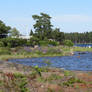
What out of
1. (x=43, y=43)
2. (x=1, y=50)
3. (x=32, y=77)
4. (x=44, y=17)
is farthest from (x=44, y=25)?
(x=32, y=77)

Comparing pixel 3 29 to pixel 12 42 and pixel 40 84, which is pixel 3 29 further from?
pixel 40 84

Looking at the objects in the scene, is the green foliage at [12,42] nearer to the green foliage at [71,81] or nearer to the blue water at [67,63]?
the blue water at [67,63]

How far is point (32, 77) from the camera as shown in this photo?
12.8 meters

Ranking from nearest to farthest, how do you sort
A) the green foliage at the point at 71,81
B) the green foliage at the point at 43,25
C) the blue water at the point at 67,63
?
the green foliage at the point at 71,81, the blue water at the point at 67,63, the green foliage at the point at 43,25

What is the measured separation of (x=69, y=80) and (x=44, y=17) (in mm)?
103599

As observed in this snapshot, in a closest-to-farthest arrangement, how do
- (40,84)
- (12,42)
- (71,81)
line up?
(40,84) < (71,81) < (12,42)

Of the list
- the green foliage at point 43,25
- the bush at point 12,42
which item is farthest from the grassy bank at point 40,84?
the green foliage at point 43,25

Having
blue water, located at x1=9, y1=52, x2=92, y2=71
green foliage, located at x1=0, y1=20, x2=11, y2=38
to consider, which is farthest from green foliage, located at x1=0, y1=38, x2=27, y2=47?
blue water, located at x1=9, y1=52, x2=92, y2=71

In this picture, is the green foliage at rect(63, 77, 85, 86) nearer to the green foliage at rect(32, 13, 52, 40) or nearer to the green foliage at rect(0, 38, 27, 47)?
the green foliage at rect(0, 38, 27, 47)

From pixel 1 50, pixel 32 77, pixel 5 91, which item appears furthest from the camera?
pixel 1 50

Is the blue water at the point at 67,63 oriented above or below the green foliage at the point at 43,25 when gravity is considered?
below

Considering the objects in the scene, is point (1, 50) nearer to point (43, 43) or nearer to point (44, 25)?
point (43, 43)

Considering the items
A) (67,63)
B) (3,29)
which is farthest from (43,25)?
(67,63)

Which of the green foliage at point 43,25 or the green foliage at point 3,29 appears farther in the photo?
the green foliage at point 43,25
